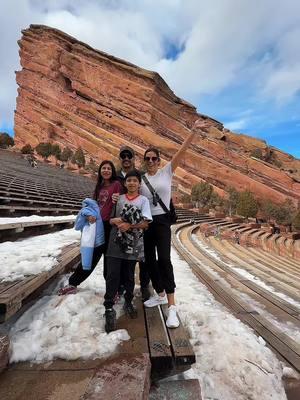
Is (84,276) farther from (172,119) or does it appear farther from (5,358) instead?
(172,119)

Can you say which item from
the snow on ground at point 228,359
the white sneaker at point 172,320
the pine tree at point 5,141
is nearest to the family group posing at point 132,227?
the white sneaker at point 172,320

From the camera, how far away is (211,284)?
4.86m

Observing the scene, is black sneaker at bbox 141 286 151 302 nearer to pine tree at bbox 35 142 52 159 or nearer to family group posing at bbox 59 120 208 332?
family group posing at bbox 59 120 208 332

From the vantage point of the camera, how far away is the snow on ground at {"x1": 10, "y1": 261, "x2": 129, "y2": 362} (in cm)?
215

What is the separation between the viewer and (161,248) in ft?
9.93

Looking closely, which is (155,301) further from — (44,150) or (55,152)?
(44,150)

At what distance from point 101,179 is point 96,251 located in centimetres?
80

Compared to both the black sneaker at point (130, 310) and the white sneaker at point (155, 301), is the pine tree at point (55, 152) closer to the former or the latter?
the white sneaker at point (155, 301)

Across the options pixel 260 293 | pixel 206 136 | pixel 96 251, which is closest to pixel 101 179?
pixel 96 251

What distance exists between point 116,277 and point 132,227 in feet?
1.59

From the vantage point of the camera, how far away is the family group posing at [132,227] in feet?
9.17

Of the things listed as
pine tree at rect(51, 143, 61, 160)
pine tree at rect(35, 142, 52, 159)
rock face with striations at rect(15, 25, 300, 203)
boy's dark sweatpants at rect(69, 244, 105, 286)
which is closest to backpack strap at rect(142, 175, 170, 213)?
boy's dark sweatpants at rect(69, 244, 105, 286)

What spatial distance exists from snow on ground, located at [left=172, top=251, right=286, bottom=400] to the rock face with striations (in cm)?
4671

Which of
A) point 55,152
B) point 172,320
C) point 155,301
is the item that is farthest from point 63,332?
point 55,152
